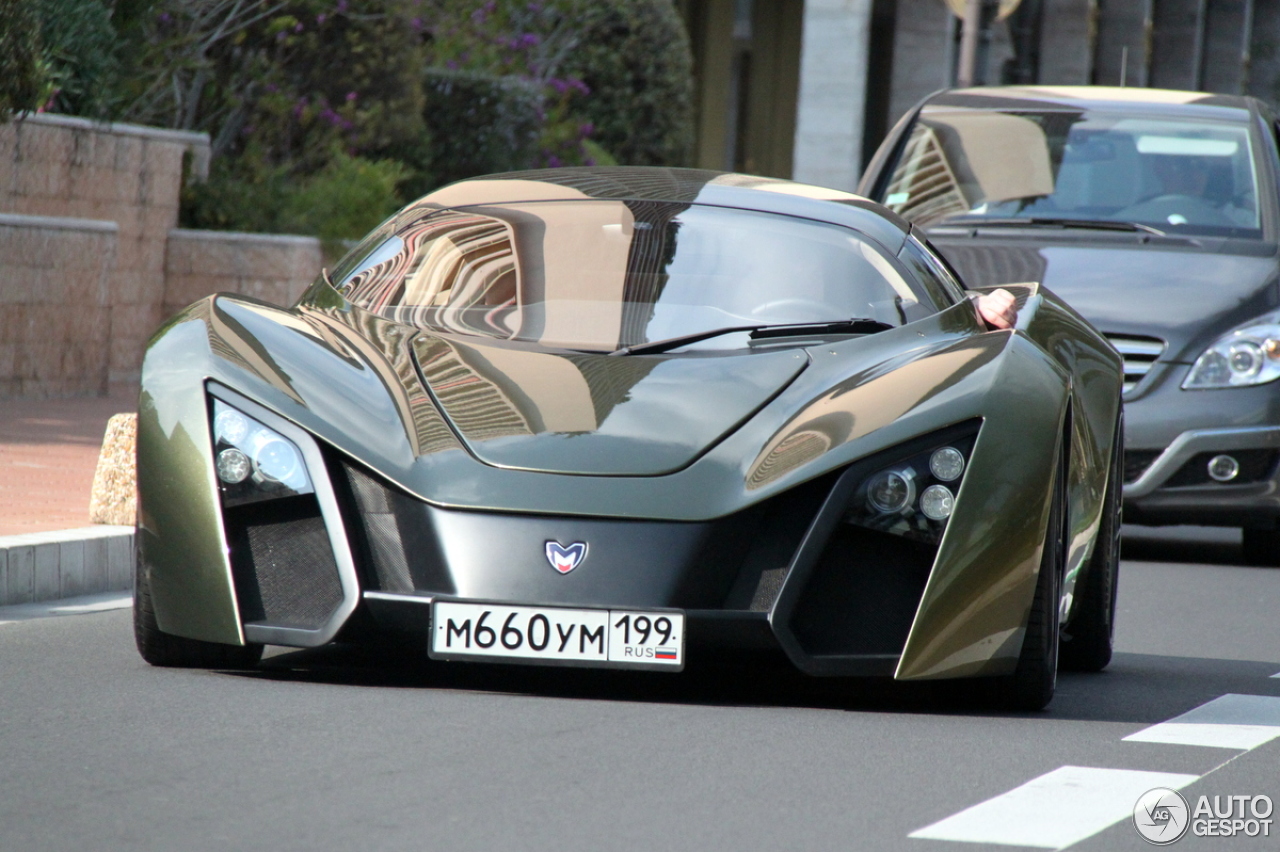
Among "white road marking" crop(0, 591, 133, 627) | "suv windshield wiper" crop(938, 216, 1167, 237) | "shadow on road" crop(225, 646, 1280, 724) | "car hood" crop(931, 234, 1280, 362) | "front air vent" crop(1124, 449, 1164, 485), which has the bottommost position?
"white road marking" crop(0, 591, 133, 627)

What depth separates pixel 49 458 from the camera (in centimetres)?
916

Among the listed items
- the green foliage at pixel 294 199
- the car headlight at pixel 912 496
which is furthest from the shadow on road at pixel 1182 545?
the green foliage at pixel 294 199

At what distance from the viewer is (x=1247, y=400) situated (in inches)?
349

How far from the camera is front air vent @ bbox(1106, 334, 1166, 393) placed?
898 cm

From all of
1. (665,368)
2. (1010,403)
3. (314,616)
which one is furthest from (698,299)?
(314,616)

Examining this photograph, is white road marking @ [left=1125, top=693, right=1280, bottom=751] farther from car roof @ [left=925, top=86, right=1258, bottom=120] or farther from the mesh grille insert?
car roof @ [left=925, top=86, right=1258, bottom=120]

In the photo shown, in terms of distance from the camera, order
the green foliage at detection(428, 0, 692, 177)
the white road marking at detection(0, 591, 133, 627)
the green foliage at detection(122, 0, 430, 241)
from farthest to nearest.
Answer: the green foliage at detection(428, 0, 692, 177) < the green foliage at detection(122, 0, 430, 241) < the white road marking at detection(0, 591, 133, 627)

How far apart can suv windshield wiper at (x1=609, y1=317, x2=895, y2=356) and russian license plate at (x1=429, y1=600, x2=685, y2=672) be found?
98cm

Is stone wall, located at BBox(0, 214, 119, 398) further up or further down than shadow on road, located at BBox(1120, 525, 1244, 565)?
further up

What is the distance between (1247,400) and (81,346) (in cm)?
679

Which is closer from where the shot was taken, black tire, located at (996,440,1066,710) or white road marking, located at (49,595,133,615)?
black tire, located at (996,440,1066,710)

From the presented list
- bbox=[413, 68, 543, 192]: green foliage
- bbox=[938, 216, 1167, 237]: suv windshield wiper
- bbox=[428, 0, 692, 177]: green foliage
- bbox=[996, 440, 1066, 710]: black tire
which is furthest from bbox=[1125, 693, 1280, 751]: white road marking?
bbox=[428, 0, 692, 177]: green foliage

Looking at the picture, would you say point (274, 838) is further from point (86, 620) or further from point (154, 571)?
point (86, 620)

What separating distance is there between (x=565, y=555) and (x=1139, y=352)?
517 centimetres
